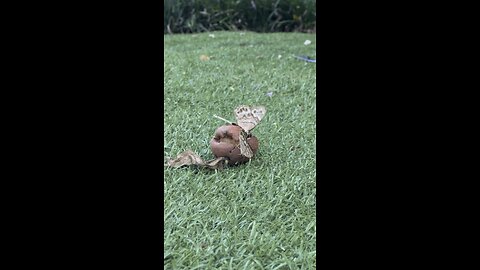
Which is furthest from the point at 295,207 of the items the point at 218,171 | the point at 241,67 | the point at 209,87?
the point at 241,67

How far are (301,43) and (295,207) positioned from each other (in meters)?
3.36

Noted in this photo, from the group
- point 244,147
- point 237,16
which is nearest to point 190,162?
point 244,147

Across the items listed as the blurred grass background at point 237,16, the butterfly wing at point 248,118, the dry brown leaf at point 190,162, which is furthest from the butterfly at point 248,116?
the blurred grass background at point 237,16

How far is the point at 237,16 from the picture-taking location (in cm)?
568

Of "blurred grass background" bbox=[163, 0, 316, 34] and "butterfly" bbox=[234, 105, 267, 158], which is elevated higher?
"blurred grass background" bbox=[163, 0, 316, 34]

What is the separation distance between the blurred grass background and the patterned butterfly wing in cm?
411

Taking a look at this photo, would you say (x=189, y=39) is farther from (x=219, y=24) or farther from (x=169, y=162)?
(x=169, y=162)

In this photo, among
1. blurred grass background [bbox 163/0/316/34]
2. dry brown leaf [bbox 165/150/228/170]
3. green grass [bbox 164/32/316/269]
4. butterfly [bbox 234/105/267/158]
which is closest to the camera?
green grass [bbox 164/32/316/269]

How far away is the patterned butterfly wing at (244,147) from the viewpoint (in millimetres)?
1579

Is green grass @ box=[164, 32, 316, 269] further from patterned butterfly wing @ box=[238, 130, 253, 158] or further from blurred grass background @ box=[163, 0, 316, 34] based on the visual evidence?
blurred grass background @ box=[163, 0, 316, 34]

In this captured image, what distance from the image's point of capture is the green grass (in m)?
1.12

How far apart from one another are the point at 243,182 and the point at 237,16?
14.4ft

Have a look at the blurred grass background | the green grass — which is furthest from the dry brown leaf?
the blurred grass background

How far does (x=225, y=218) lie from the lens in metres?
1.27
